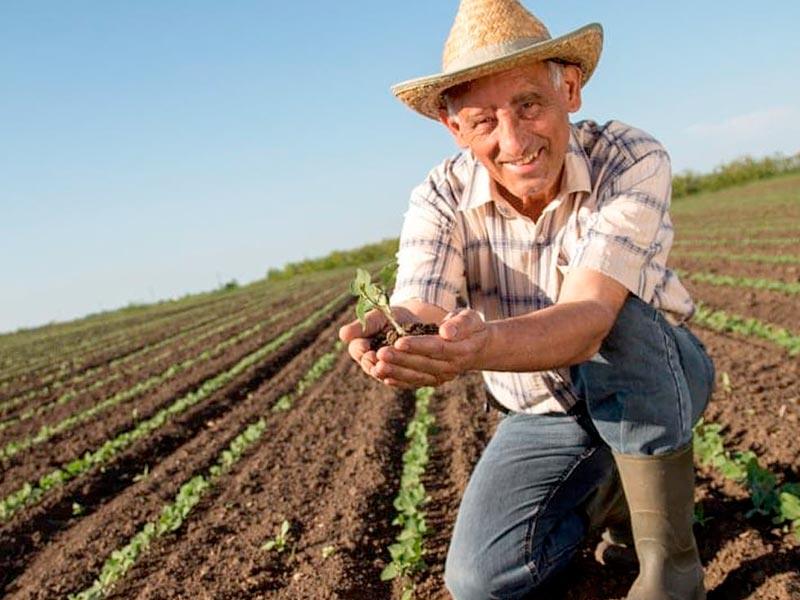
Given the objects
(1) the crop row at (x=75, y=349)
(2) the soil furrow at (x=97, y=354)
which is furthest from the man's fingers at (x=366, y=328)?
(1) the crop row at (x=75, y=349)

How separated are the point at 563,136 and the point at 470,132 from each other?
0.29 meters

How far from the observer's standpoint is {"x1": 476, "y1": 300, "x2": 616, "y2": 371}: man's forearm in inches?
83.1

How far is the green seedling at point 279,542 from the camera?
163 inches

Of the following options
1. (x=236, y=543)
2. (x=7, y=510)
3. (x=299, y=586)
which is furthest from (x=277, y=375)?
(x=299, y=586)

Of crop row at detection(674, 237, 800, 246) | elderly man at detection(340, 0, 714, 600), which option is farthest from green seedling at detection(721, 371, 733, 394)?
crop row at detection(674, 237, 800, 246)

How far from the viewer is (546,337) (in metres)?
2.17

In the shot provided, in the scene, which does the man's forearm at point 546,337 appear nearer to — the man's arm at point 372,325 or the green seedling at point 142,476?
the man's arm at point 372,325

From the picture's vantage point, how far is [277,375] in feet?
35.0

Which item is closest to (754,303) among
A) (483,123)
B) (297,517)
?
(297,517)

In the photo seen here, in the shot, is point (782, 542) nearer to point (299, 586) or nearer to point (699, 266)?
point (299, 586)

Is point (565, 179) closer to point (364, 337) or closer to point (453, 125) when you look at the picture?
point (453, 125)

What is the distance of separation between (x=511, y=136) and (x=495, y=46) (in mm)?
265

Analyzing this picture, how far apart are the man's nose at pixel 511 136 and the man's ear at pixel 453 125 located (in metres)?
0.18

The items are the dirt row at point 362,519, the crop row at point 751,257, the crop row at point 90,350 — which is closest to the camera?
the dirt row at point 362,519
